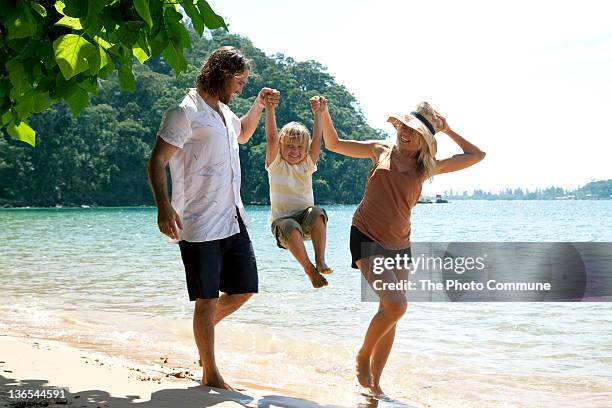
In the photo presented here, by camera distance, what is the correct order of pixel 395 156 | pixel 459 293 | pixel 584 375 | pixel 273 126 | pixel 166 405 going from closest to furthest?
pixel 166 405 < pixel 395 156 < pixel 273 126 < pixel 584 375 < pixel 459 293

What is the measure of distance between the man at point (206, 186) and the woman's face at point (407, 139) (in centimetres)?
113

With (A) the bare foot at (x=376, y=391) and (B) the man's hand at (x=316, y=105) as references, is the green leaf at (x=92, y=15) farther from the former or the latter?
(A) the bare foot at (x=376, y=391)

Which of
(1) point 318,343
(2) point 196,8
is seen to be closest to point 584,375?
(1) point 318,343

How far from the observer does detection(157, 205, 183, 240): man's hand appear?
4.62 meters

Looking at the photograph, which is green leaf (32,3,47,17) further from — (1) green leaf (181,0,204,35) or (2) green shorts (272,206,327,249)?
(2) green shorts (272,206,327,249)

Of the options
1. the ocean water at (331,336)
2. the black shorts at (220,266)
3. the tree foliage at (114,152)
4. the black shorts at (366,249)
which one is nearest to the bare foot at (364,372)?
the ocean water at (331,336)

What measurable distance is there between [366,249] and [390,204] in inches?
13.2

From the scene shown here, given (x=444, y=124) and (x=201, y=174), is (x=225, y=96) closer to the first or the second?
(x=201, y=174)

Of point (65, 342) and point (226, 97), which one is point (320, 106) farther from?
point (65, 342)

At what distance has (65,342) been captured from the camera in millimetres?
7926

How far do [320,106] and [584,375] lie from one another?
3809mm

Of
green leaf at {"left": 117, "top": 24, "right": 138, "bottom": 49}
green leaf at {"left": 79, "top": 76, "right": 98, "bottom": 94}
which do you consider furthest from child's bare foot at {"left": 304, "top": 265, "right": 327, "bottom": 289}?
green leaf at {"left": 117, "top": 24, "right": 138, "bottom": 49}

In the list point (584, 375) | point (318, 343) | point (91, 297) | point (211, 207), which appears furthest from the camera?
point (91, 297)

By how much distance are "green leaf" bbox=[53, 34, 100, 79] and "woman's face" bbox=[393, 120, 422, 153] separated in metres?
2.67
